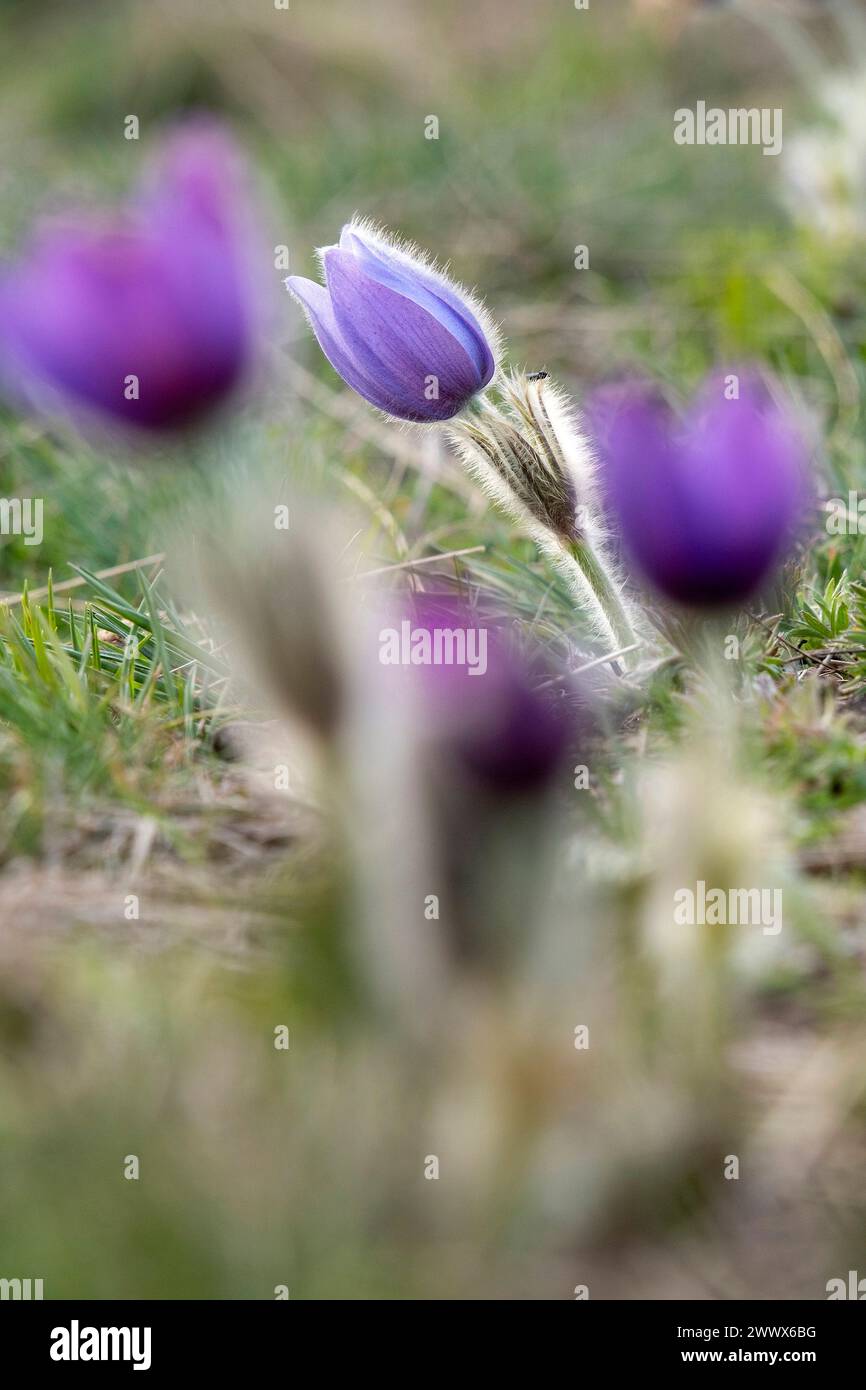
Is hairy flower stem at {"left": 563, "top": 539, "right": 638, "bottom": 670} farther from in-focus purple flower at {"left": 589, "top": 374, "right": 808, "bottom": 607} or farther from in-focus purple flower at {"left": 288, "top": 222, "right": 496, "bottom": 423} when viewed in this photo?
in-focus purple flower at {"left": 589, "top": 374, "right": 808, "bottom": 607}

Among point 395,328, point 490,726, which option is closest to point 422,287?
point 395,328

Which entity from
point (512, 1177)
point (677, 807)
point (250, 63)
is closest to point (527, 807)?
point (677, 807)

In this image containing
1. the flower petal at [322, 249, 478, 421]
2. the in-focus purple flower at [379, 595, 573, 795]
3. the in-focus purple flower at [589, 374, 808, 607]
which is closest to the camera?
the in-focus purple flower at [379, 595, 573, 795]

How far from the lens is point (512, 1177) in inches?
32.4

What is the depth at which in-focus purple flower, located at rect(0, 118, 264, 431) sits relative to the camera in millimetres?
869

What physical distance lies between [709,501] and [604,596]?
1.26ft

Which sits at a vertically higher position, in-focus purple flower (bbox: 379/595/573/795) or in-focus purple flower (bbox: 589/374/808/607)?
in-focus purple flower (bbox: 589/374/808/607)

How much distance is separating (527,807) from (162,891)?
43cm

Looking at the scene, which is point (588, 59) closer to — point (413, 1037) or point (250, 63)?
point (250, 63)

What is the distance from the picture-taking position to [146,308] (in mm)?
869

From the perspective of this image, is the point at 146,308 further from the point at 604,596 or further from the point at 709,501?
the point at 604,596

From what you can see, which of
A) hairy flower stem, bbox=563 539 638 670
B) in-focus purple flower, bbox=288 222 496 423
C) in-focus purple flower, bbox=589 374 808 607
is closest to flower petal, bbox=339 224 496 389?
in-focus purple flower, bbox=288 222 496 423

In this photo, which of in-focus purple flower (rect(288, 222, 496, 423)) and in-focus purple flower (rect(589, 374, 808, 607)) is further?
in-focus purple flower (rect(288, 222, 496, 423))

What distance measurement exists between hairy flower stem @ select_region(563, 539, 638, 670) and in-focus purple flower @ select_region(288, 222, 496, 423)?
0.17 m
